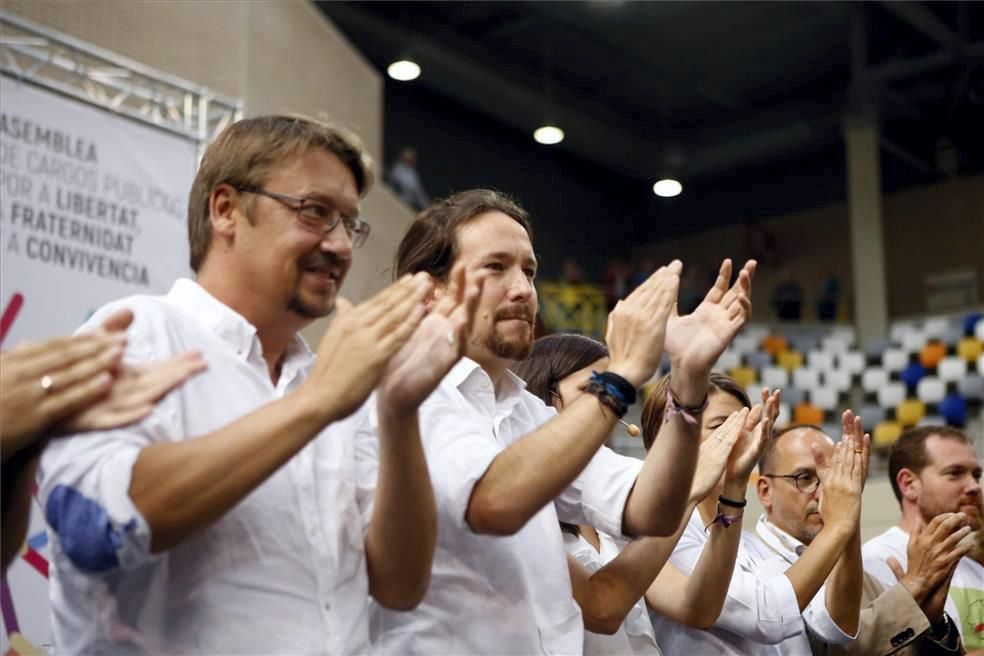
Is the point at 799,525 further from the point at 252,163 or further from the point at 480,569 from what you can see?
the point at 252,163

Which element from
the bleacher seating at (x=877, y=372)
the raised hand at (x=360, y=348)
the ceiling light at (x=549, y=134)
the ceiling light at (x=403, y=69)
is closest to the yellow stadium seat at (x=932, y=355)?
the bleacher seating at (x=877, y=372)

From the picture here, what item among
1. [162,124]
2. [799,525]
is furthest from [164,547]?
[162,124]

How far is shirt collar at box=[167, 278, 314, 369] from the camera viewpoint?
1.62m

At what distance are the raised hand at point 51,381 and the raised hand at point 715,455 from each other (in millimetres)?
1235

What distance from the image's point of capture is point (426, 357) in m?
1.49

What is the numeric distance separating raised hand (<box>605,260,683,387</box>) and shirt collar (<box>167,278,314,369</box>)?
1.76 ft

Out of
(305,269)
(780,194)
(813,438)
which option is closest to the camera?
→ (305,269)

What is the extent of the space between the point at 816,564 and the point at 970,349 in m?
10.7

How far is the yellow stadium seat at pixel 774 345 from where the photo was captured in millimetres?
13875

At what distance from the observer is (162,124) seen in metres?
4.45

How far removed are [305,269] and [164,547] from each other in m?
0.47

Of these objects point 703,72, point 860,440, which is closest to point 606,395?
point 860,440

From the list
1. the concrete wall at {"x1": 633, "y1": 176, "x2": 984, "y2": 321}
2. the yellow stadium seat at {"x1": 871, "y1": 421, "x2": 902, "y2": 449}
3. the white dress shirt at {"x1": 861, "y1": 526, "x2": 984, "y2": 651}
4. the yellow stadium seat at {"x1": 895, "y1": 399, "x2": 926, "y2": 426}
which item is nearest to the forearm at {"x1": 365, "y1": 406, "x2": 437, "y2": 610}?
the white dress shirt at {"x1": 861, "y1": 526, "x2": 984, "y2": 651}

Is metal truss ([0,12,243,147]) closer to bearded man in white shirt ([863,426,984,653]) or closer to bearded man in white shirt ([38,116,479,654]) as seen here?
bearded man in white shirt ([38,116,479,654])
